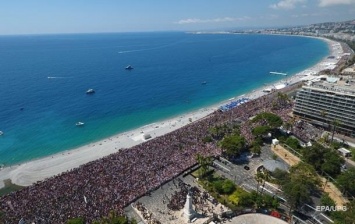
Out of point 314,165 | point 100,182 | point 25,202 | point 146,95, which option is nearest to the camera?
point 25,202

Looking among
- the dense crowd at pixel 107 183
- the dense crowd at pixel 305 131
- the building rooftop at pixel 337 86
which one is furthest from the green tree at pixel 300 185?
the building rooftop at pixel 337 86

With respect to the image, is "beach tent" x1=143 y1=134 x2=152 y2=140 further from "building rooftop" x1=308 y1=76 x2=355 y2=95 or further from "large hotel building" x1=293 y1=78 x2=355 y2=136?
"building rooftop" x1=308 y1=76 x2=355 y2=95

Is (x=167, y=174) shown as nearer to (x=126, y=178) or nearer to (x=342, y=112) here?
(x=126, y=178)

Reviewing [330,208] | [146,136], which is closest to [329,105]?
[330,208]

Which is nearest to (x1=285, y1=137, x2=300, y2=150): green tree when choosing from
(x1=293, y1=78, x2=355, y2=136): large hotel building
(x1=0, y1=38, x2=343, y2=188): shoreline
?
(x1=293, y1=78, x2=355, y2=136): large hotel building

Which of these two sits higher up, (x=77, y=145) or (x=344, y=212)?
(x=344, y=212)

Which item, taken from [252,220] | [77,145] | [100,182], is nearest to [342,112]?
[252,220]

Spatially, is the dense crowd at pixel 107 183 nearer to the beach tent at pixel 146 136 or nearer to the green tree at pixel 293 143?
the beach tent at pixel 146 136
